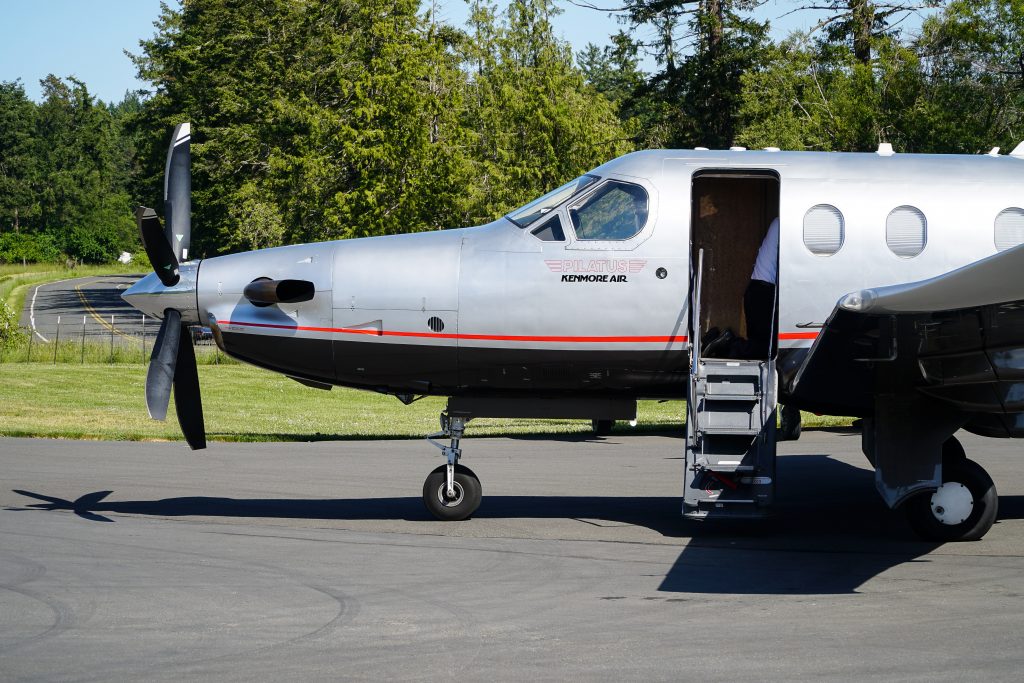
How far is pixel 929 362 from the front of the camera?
1084 centimetres

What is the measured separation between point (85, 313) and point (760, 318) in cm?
6631

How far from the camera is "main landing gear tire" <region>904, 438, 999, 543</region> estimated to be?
11.7m

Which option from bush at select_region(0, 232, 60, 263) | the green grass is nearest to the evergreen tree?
bush at select_region(0, 232, 60, 263)

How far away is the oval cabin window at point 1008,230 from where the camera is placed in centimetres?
1159

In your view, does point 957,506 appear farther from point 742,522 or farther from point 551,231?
point 551,231

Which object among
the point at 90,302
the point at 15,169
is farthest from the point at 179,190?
the point at 15,169

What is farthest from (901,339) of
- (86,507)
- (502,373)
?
(86,507)

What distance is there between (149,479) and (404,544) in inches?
235

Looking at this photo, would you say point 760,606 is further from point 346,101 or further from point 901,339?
point 346,101

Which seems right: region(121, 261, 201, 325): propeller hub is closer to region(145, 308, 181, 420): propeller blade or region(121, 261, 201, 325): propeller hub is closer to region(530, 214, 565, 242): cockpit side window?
region(145, 308, 181, 420): propeller blade

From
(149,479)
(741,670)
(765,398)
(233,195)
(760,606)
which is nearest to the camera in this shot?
(741,670)

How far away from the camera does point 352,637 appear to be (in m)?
8.15

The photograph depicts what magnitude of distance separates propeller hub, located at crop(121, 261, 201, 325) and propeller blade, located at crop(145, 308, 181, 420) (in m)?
0.08

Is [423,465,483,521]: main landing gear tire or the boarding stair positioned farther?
[423,465,483,521]: main landing gear tire
